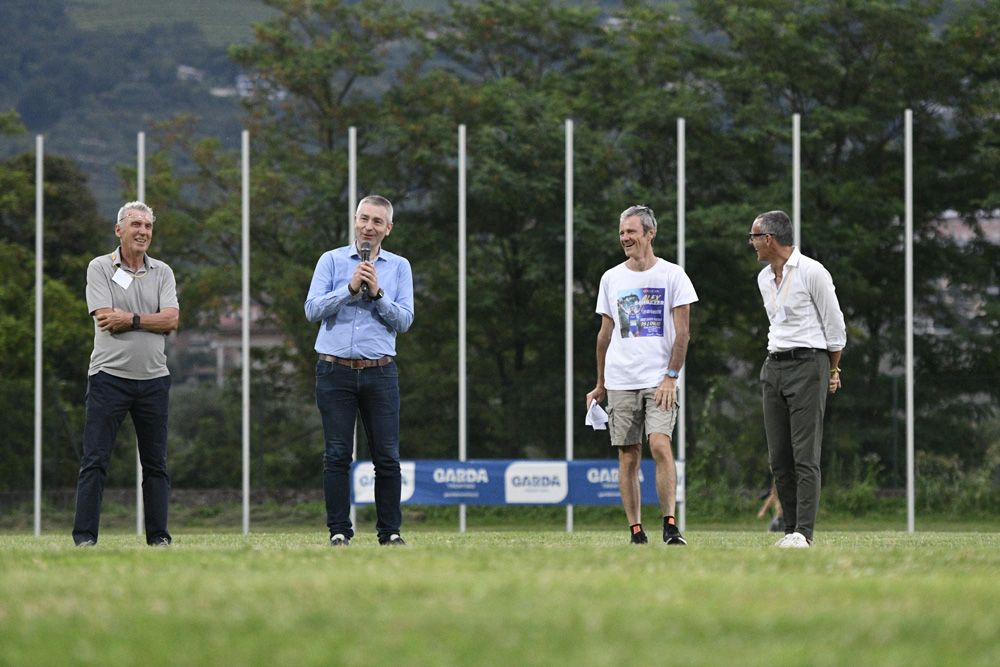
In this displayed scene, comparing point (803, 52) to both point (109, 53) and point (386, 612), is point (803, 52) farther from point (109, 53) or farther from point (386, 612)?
point (109, 53)

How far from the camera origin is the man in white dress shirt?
6.33 m

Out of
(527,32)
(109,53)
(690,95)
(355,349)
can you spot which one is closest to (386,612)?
(355,349)

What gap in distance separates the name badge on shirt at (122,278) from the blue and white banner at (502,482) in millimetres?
8938

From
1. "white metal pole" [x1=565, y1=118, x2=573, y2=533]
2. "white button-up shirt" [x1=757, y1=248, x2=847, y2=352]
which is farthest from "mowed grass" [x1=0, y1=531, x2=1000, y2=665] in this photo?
"white metal pole" [x1=565, y1=118, x2=573, y2=533]

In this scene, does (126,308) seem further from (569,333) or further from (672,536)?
(569,333)

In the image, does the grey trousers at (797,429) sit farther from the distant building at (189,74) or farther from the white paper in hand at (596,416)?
the distant building at (189,74)

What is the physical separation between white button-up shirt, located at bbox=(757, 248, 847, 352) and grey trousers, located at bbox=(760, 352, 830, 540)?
0.30 ft

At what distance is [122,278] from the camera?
6.71 metres

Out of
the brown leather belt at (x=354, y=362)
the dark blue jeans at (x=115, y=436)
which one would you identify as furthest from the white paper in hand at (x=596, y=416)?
the dark blue jeans at (x=115, y=436)

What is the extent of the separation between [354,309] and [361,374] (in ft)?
1.06

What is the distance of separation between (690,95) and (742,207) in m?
2.70

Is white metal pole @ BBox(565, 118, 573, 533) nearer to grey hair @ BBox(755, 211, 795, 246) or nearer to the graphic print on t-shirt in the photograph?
the graphic print on t-shirt

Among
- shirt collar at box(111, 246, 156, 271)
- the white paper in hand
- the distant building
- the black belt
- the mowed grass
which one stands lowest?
the mowed grass

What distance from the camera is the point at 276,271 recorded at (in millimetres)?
22406
